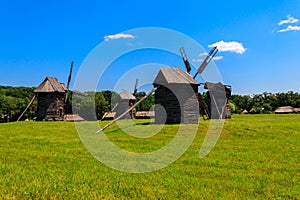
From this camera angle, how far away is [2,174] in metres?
10.4

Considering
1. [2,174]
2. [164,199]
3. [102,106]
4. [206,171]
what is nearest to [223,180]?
[206,171]

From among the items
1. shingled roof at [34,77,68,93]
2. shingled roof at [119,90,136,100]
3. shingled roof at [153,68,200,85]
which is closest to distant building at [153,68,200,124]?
shingled roof at [153,68,200,85]

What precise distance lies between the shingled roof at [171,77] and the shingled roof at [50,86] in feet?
49.3

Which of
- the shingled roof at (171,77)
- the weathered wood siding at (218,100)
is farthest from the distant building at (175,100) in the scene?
the weathered wood siding at (218,100)

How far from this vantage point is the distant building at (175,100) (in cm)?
2717

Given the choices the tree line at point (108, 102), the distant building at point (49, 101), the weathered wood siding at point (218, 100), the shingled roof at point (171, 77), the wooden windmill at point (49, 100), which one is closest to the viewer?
the shingled roof at point (171, 77)

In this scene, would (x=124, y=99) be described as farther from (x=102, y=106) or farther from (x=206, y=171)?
(x=206, y=171)

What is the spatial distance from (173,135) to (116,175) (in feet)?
38.4

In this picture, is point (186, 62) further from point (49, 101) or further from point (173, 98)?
point (49, 101)

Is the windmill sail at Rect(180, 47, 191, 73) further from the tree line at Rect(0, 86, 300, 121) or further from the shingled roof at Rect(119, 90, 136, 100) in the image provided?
the tree line at Rect(0, 86, 300, 121)

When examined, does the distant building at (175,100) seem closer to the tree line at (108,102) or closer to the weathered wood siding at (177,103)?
the weathered wood siding at (177,103)

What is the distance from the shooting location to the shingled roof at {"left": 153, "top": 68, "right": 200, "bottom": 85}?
27.5m

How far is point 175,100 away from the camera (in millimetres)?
27297

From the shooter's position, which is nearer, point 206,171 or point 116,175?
point 116,175
